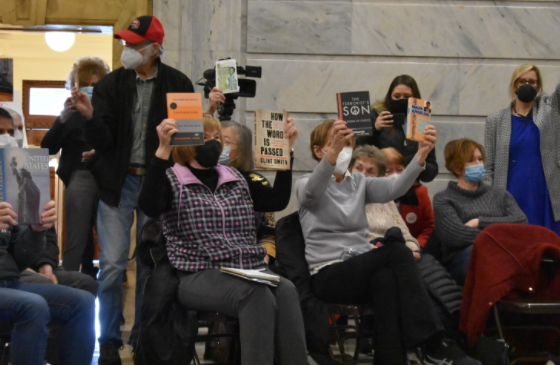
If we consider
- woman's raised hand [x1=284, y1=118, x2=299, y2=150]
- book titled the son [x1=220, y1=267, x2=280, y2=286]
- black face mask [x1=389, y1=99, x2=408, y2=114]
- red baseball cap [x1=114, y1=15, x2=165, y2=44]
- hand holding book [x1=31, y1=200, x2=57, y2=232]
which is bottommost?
book titled the son [x1=220, y1=267, x2=280, y2=286]

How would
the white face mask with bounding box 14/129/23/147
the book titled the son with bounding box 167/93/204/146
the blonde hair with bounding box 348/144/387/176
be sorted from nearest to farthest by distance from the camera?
1. the book titled the son with bounding box 167/93/204/146
2. the white face mask with bounding box 14/129/23/147
3. the blonde hair with bounding box 348/144/387/176

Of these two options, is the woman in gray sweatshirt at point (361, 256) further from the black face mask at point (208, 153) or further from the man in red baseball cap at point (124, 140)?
the man in red baseball cap at point (124, 140)

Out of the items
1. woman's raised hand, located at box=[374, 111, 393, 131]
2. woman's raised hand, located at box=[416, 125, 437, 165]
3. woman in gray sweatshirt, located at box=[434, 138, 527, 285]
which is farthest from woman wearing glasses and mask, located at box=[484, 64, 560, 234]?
woman's raised hand, located at box=[416, 125, 437, 165]

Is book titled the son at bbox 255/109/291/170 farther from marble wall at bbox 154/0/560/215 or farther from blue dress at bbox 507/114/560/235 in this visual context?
marble wall at bbox 154/0/560/215

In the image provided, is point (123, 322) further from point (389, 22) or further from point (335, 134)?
point (389, 22)

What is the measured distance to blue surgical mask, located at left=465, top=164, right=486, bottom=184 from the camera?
4637mm

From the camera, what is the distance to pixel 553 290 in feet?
13.4

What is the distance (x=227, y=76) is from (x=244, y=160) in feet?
2.02

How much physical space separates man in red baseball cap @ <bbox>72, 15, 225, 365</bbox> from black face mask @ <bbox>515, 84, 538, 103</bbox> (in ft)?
6.86

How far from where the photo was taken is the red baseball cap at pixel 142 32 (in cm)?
435

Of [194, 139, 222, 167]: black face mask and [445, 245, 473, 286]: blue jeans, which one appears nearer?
[194, 139, 222, 167]: black face mask

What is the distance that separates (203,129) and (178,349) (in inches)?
40.3

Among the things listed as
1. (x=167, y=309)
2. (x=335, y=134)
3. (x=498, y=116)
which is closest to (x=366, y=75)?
(x=498, y=116)

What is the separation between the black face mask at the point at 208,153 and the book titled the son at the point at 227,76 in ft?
3.24
